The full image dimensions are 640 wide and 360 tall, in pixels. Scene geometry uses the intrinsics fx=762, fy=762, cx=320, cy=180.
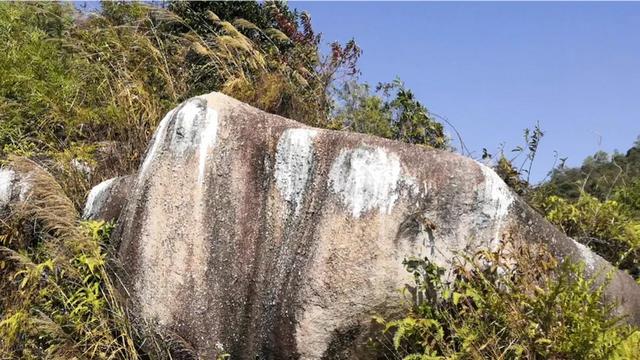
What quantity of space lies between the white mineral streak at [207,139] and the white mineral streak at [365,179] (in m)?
0.75

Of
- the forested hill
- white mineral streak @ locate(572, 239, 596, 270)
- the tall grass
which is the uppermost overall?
the forested hill

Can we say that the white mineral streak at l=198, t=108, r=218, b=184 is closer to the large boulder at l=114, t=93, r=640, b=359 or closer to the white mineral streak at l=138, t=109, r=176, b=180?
the large boulder at l=114, t=93, r=640, b=359

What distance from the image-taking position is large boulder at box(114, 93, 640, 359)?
4.31 meters

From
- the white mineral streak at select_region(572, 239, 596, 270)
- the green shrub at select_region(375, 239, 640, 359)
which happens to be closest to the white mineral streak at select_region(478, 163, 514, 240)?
the green shrub at select_region(375, 239, 640, 359)

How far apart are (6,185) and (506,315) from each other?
12.3 feet

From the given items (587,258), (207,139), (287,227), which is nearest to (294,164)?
(287,227)

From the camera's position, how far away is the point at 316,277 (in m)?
4.33

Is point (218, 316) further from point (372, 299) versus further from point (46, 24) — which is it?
point (46, 24)

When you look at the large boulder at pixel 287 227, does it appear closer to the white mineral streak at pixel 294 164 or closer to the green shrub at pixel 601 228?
the white mineral streak at pixel 294 164

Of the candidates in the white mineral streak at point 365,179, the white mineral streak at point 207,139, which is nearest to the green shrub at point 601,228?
the white mineral streak at point 365,179

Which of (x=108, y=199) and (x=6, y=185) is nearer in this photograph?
(x=108, y=199)

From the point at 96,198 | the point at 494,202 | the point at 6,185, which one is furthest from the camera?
the point at 6,185

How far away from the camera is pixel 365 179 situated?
440cm

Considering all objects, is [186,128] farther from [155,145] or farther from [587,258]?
[587,258]
